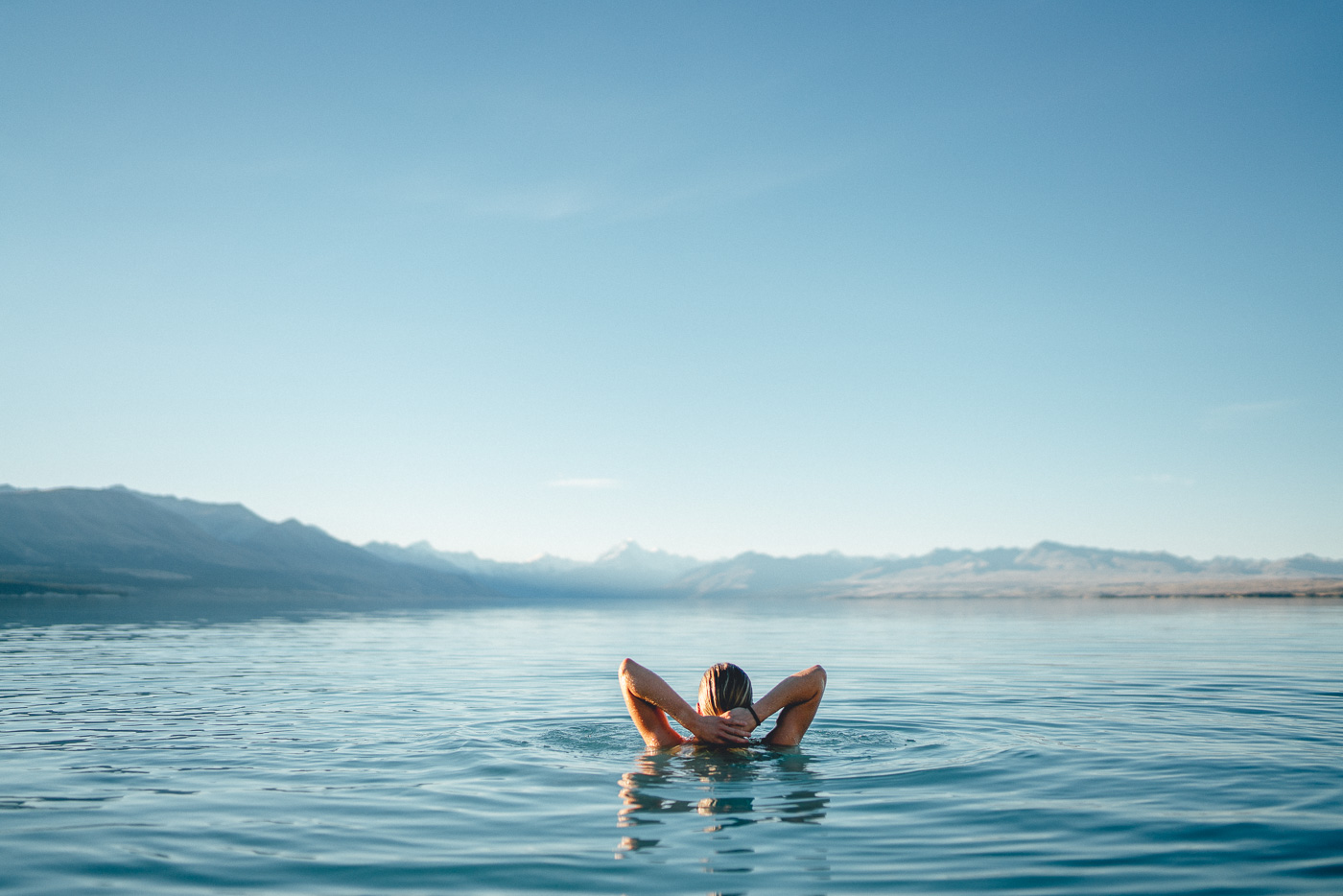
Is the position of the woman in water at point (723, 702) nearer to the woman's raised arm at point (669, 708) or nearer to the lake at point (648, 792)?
the woman's raised arm at point (669, 708)

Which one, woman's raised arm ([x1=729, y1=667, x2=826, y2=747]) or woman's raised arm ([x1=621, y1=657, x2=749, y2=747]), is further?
woman's raised arm ([x1=729, y1=667, x2=826, y2=747])

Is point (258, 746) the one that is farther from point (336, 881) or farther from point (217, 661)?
point (217, 661)

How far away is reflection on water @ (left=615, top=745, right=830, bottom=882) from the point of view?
7.96 meters

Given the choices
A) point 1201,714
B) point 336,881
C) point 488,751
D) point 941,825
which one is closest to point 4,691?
point 488,751

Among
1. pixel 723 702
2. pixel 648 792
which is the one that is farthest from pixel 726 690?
pixel 648 792

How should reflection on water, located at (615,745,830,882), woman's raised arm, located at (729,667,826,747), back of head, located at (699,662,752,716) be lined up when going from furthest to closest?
1. woman's raised arm, located at (729,667,826,747)
2. back of head, located at (699,662,752,716)
3. reflection on water, located at (615,745,830,882)

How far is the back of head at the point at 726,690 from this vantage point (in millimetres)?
11195

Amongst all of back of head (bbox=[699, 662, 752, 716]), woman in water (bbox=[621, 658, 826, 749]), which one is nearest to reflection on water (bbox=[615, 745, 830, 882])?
woman in water (bbox=[621, 658, 826, 749])

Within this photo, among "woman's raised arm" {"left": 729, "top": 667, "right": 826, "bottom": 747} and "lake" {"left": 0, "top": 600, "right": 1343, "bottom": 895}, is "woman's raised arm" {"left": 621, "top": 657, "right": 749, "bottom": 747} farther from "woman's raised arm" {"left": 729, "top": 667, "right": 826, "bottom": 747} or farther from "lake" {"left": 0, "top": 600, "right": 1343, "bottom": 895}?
"lake" {"left": 0, "top": 600, "right": 1343, "bottom": 895}

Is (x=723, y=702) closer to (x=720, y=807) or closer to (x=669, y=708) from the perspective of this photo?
(x=669, y=708)

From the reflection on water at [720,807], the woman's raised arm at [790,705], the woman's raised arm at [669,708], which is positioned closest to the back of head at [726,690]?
the woman's raised arm at [790,705]

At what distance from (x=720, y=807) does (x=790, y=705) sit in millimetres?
2638

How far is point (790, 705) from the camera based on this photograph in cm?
1207

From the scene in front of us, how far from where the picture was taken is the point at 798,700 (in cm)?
1191
